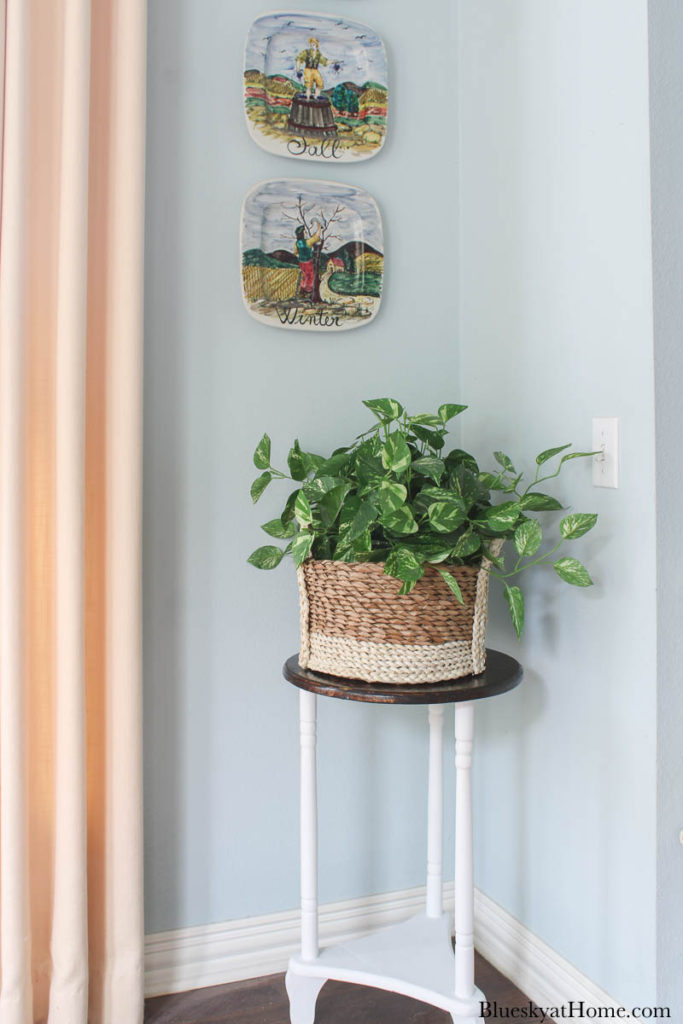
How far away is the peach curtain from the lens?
137 centimetres

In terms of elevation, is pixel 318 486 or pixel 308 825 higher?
pixel 318 486

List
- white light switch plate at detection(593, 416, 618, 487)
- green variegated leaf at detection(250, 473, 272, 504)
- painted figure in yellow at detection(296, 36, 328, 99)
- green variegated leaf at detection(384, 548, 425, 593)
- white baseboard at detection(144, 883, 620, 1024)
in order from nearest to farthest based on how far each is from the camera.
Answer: green variegated leaf at detection(384, 548, 425, 593), white light switch plate at detection(593, 416, 618, 487), green variegated leaf at detection(250, 473, 272, 504), white baseboard at detection(144, 883, 620, 1024), painted figure in yellow at detection(296, 36, 328, 99)

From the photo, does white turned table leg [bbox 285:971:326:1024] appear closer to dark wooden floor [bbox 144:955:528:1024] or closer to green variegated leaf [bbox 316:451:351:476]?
dark wooden floor [bbox 144:955:528:1024]

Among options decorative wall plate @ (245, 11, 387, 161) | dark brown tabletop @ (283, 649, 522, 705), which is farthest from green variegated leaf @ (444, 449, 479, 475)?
decorative wall plate @ (245, 11, 387, 161)

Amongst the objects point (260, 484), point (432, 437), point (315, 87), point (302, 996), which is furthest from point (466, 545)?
point (315, 87)

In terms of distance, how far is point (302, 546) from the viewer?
1293 mm

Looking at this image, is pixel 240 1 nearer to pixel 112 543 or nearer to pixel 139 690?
pixel 112 543

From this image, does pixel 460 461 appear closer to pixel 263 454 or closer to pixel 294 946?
pixel 263 454

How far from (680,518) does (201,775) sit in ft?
3.30

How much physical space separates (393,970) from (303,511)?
0.82 m

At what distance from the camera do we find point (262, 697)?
5.45 feet


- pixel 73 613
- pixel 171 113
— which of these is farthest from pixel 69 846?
pixel 171 113

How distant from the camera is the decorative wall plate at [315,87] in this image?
1626 mm

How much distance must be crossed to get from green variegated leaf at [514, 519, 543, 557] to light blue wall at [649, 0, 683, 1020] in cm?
18
